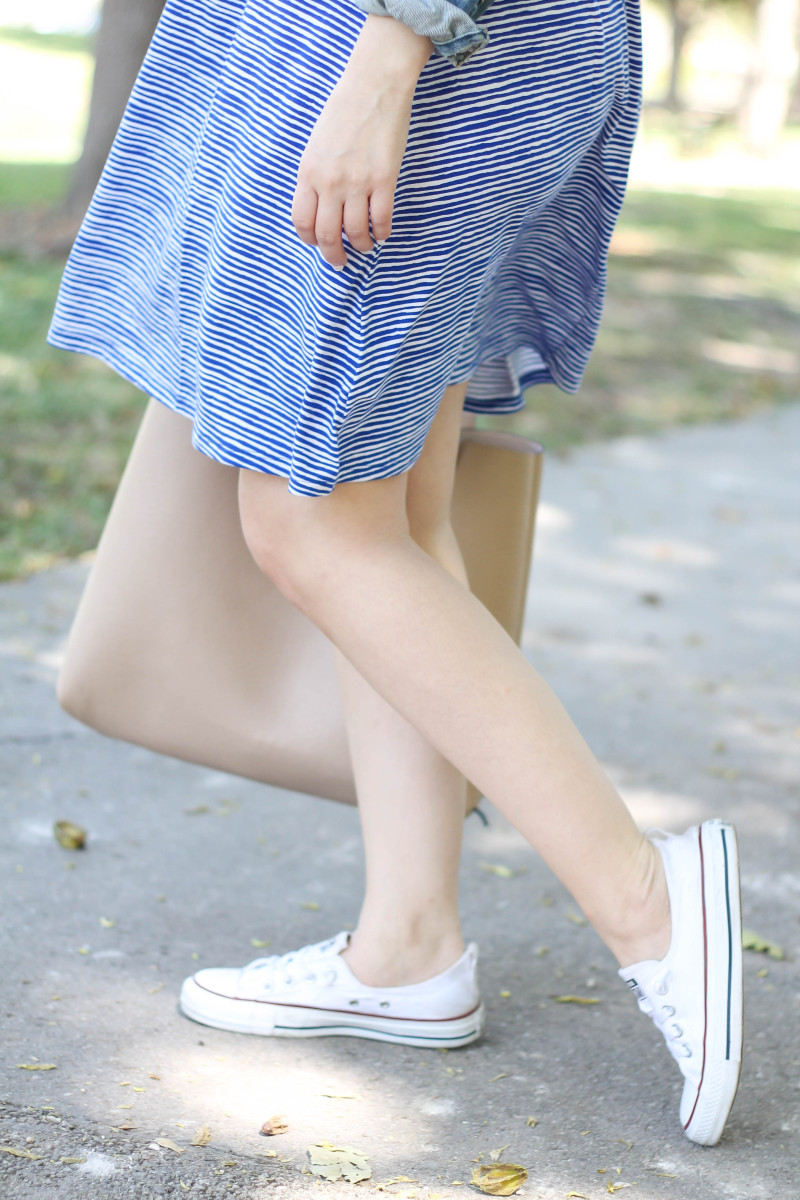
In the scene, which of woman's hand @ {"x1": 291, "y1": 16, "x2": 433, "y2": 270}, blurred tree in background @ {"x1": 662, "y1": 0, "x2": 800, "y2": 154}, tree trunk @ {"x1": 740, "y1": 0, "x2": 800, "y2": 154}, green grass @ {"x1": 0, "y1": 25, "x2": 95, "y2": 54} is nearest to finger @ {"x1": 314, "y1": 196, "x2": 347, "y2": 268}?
woman's hand @ {"x1": 291, "y1": 16, "x2": 433, "y2": 270}

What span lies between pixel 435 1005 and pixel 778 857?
0.82 m

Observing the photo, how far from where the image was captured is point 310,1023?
153 centimetres

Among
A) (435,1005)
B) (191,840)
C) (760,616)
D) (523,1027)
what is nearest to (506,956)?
(523,1027)

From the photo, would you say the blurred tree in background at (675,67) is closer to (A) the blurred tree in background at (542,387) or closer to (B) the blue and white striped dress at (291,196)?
(A) the blurred tree in background at (542,387)

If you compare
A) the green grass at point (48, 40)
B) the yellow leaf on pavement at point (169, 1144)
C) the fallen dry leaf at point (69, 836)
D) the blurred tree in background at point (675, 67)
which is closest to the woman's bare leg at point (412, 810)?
the yellow leaf on pavement at point (169, 1144)

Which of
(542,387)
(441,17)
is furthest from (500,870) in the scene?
(542,387)

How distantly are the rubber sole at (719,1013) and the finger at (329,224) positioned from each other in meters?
0.77

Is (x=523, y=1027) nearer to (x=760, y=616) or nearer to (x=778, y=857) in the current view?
(x=778, y=857)

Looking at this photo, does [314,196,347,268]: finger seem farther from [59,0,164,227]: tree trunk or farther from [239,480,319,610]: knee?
[59,0,164,227]: tree trunk

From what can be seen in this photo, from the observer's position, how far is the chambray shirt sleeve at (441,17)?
3.50ft

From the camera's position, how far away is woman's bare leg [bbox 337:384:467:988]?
4.83ft

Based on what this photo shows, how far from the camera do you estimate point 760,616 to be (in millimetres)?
3223

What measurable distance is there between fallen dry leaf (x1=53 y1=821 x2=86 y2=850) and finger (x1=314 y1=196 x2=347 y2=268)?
1.14 meters

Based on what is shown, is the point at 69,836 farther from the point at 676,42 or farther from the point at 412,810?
the point at 676,42
